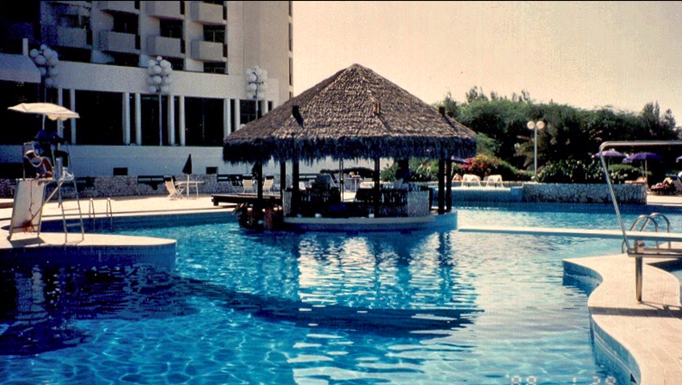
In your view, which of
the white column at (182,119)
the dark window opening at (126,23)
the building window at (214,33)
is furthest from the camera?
the building window at (214,33)

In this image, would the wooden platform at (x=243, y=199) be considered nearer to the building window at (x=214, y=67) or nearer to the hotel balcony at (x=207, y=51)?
the hotel balcony at (x=207, y=51)

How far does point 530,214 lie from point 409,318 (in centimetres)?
1504

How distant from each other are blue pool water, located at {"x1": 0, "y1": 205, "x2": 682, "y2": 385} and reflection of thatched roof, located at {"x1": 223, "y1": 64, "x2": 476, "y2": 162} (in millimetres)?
4225

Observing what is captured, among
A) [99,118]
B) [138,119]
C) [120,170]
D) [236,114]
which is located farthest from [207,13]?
[120,170]

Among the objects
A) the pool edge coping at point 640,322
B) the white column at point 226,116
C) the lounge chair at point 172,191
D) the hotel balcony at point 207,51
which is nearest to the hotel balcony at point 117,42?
the hotel balcony at point 207,51

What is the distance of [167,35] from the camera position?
40.1 m

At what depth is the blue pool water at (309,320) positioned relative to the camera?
264 inches

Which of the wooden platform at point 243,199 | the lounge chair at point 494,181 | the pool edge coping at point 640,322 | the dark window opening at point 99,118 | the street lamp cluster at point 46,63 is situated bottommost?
the pool edge coping at point 640,322

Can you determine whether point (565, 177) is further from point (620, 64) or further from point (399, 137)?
point (620, 64)

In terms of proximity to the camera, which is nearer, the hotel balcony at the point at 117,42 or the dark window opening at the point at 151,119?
the dark window opening at the point at 151,119

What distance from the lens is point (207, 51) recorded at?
40.2 meters

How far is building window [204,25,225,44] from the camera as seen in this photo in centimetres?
4131

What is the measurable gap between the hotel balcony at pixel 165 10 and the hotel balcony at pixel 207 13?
766 mm

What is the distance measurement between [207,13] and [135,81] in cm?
724
